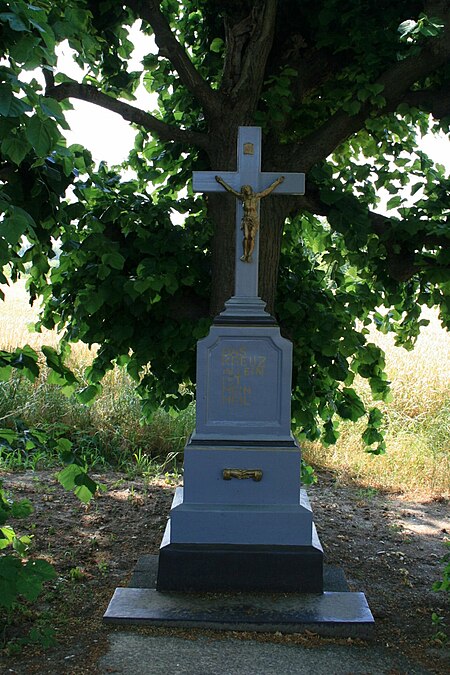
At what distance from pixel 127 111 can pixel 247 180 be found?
1133 millimetres

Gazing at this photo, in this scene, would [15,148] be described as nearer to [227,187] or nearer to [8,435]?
[8,435]

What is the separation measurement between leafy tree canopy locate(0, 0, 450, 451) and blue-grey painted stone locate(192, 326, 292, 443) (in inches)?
24.6

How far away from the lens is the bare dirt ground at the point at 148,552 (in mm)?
3969

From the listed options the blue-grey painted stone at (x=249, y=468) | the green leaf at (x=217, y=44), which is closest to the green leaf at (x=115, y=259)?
the blue-grey painted stone at (x=249, y=468)

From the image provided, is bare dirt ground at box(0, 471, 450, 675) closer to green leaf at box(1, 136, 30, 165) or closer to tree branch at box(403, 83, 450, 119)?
green leaf at box(1, 136, 30, 165)

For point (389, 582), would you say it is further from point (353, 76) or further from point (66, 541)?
point (353, 76)

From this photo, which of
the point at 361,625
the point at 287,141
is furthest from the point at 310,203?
the point at 361,625

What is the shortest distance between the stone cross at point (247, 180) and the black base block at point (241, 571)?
156cm

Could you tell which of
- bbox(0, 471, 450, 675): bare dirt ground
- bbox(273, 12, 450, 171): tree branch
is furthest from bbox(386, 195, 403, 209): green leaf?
bbox(0, 471, 450, 675): bare dirt ground

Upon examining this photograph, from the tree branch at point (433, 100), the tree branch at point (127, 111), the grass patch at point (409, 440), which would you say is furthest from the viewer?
the grass patch at point (409, 440)

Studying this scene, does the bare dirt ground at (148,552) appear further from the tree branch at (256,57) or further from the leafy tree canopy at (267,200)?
the tree branch at (256,57)

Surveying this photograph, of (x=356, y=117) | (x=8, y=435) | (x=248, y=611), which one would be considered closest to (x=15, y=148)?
(x=8, y=435)

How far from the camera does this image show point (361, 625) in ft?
13.3

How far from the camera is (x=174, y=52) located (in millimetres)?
5266
